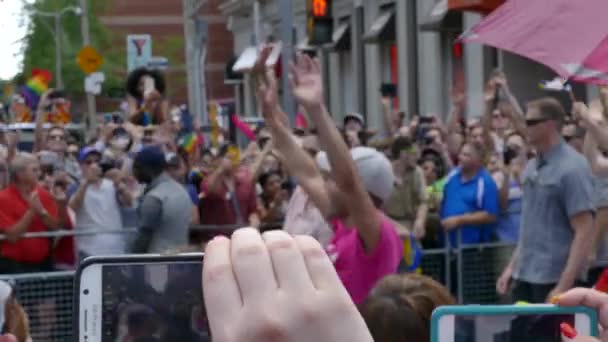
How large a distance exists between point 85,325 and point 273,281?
3.23ft

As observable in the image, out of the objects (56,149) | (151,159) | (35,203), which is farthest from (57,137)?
(151,159)

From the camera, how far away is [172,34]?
83.2 metres

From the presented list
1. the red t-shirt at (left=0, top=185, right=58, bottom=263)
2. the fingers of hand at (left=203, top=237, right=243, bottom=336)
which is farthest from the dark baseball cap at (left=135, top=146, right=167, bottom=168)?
the fingers of hand at (left=203, top=237, right=243, bottom=336)

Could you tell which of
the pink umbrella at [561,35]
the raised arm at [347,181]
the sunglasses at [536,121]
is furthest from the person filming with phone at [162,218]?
the pink umbrella at [561,35]

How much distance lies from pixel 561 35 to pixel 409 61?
2837 centimetres

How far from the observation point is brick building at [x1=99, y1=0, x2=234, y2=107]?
71.6 m

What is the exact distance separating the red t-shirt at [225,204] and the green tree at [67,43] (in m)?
54.0

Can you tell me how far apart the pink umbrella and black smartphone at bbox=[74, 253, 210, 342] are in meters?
2.23

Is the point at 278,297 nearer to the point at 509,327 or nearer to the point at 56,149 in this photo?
the point at 509,327

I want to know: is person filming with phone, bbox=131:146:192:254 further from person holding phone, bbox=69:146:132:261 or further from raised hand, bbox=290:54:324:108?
raised hand, bbox=290:54:324:108

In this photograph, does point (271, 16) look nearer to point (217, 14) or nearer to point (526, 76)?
point (526, 76)

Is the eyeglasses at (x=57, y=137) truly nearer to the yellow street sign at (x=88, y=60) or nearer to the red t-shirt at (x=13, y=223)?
the red t-shirt at (x=13, y=223)

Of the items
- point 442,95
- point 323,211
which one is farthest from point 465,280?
point 442,95

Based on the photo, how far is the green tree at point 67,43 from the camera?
6719 centimetres
